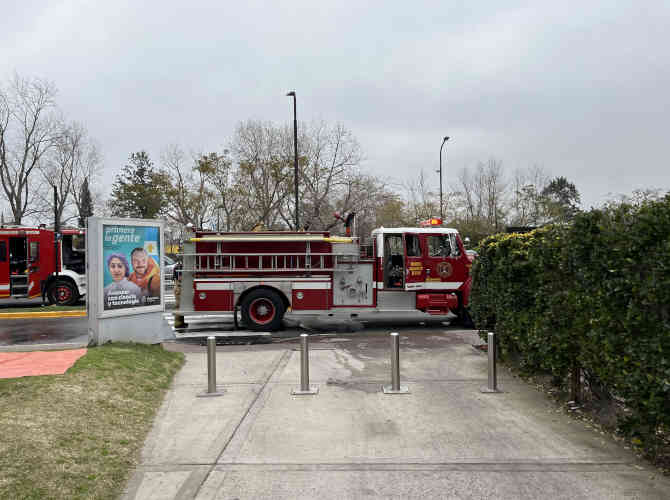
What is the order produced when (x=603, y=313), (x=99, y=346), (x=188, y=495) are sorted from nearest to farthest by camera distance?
(x=188, y=495)
(x=603, y=313)
(x=99, y=346)

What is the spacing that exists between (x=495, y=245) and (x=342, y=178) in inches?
950

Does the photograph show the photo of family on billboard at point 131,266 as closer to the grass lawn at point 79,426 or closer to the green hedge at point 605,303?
the grass lawn at point 79,426

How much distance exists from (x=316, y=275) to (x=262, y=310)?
4.96 feet

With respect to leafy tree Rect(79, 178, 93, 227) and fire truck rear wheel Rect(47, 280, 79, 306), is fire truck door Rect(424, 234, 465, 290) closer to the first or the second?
fire truck rear wheel Rect(47, 280, 79, 306)

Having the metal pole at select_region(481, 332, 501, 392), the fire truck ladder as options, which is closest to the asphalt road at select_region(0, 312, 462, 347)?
the fire truck ladder

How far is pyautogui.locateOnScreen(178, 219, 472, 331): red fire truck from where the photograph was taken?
12820mm

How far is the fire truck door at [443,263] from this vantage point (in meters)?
13.1

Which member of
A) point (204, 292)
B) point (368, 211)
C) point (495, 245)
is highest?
point (368, 211)

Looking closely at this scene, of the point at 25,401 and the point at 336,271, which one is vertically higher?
the point at 336,271

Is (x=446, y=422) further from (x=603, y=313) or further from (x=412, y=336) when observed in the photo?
(x=412, y=336)

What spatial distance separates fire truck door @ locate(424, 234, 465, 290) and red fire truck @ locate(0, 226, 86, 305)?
12.2 metres

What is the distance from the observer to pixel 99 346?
909 centimetres

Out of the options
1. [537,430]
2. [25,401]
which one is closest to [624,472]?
[537,430]

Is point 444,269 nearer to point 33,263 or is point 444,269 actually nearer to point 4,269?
point 33,263
